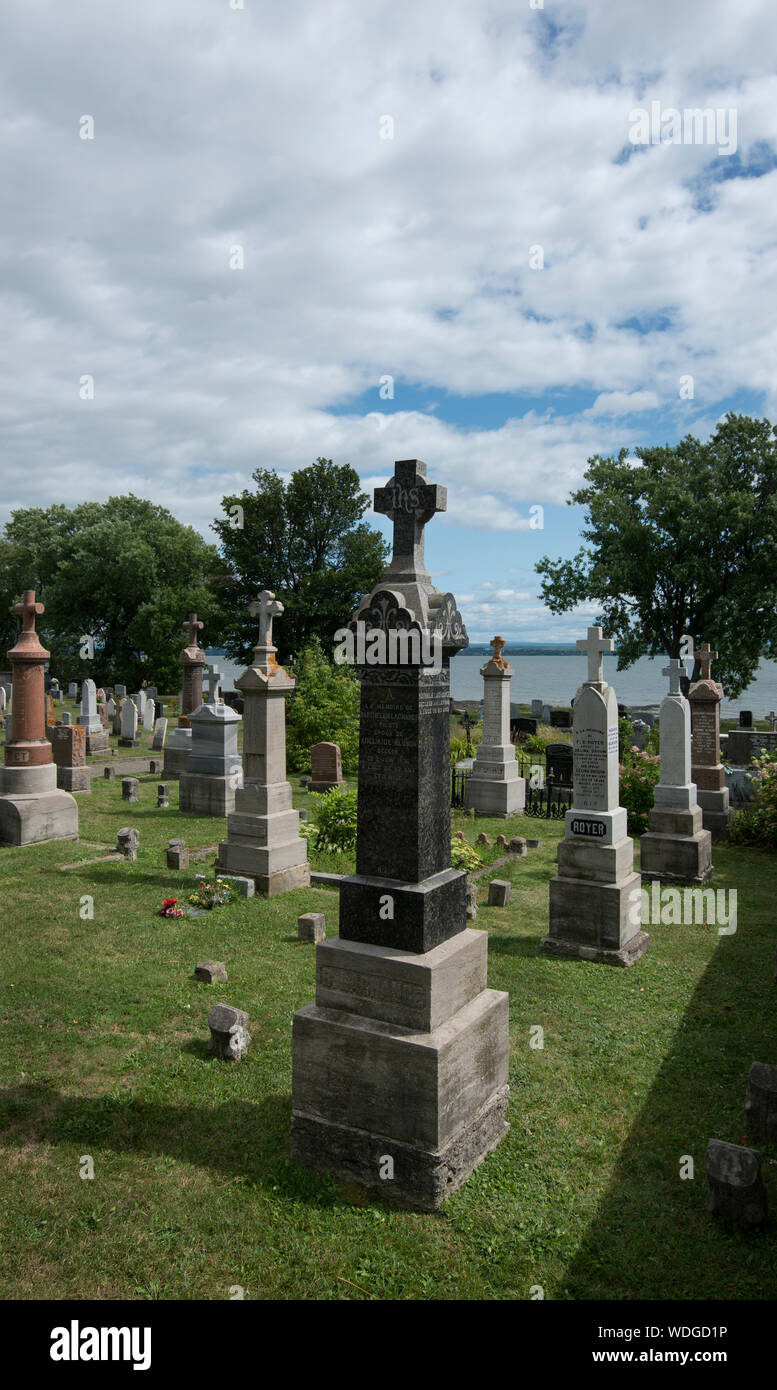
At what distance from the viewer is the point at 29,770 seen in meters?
12.4

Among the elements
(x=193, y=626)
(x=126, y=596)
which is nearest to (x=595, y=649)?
(x=193, y=626)

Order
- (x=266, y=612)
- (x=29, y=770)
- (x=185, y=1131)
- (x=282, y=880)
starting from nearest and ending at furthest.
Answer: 1. (x=185, y=1131)
2. (x=282, y=880)
3. (x=266, y=612)
4. (x=29, y=770)

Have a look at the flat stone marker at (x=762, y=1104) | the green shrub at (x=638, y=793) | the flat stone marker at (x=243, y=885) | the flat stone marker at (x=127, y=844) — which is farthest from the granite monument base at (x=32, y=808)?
the flat stone marker at (x=762, y=1104)

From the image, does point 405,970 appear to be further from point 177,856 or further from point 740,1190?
point 177,856

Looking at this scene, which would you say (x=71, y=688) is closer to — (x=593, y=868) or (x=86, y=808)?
(x=86, y=808)

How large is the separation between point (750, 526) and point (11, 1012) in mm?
26988

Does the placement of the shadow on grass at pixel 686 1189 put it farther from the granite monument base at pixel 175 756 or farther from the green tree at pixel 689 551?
the green tree at pixel 689 551

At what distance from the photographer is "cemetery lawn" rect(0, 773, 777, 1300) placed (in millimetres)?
3818

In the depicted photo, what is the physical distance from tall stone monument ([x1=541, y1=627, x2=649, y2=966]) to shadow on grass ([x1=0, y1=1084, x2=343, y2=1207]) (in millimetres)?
4148

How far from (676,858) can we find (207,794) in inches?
348

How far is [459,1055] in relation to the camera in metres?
4.53
